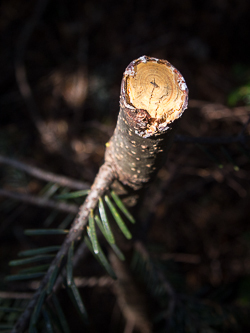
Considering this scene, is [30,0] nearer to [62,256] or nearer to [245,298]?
[62,256]

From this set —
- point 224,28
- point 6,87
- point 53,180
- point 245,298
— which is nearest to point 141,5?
point 224,28

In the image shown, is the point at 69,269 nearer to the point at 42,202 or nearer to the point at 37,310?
the point at 37,310

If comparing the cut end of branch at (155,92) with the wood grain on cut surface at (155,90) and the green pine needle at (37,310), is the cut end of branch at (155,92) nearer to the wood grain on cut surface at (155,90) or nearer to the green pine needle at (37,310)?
the wood grain on cut surface at (155,90)

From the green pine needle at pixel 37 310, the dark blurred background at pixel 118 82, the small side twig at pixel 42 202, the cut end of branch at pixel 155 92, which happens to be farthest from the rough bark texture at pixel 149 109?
the dark blurred background at pixel 118 82

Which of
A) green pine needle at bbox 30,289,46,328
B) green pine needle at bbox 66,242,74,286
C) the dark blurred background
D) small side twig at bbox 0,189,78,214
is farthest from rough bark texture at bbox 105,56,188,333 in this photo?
the dark blurred background

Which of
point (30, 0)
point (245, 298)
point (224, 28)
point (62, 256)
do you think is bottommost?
point (245, 298)

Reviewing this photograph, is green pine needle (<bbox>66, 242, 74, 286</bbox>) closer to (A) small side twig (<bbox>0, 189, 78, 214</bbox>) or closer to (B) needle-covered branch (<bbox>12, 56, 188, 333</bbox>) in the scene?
(B) needle-covered branch (<bbox>12, 56, 188, 333</bbox>)
